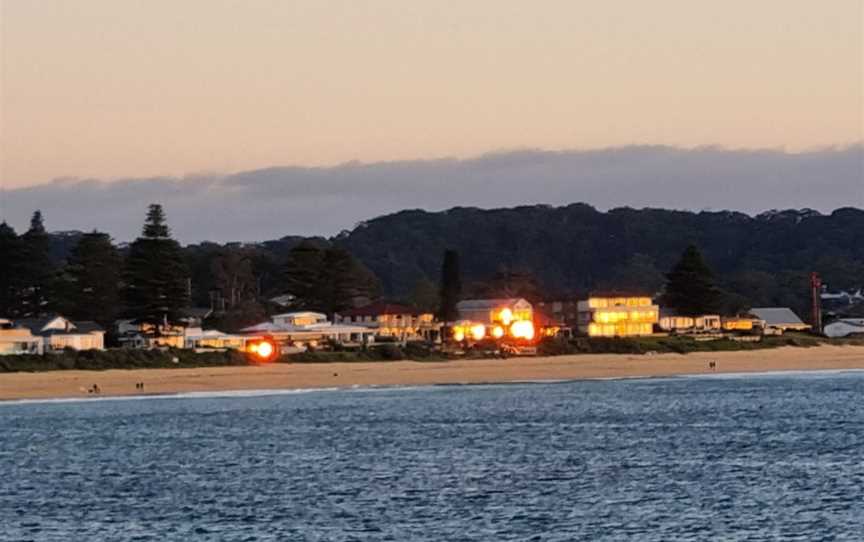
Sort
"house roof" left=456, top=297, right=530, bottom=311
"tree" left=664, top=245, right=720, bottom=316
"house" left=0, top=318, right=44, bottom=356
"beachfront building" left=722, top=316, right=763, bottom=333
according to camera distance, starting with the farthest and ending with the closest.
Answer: "beachfront building" left=722, top=316, right=763, bottom=333, "house roof" left=456, top=297, right=530, bottom=311, "tree" left=664, top=245, right=720, bottom=316, "house" left=0, top=318, right=44, bottom=356

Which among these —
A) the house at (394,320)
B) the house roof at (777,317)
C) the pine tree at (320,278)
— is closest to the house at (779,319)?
the house roof at (777,317)

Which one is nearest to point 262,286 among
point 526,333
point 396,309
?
point 396,309

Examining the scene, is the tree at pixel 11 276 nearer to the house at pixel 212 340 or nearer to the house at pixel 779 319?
the house at pixel 212 340

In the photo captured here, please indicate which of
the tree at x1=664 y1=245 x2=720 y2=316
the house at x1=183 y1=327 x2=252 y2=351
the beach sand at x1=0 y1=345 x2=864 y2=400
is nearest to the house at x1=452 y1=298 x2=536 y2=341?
the tree at x1=664 y1=245 x2=720 y2=316

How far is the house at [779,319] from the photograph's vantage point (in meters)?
136

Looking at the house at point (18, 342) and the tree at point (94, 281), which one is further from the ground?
the tree at point (94, 281)

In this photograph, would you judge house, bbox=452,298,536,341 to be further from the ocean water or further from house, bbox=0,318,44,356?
the ocean water

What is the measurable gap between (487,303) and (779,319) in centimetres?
2748

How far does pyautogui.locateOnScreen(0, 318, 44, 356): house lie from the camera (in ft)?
290

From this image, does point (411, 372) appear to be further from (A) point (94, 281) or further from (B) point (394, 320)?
(B) point (394, 320)

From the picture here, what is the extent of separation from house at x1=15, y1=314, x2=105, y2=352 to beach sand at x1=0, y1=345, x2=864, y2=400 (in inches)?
396

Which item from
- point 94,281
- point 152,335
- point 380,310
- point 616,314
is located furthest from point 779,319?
point 152,335

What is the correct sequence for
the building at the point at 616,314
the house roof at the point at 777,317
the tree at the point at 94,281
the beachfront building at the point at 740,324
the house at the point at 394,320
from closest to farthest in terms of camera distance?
the tree at the point at 94,281 → the house at the point at 394,320 → the beachfront building at the point at 740,324 → the building at the point at 616,314 → the house roof at the point at 777,317

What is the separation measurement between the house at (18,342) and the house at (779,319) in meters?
65.3
